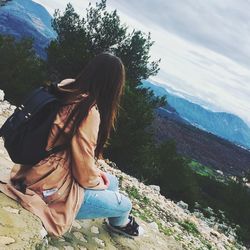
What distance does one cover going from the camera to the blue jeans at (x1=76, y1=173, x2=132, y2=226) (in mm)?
5859

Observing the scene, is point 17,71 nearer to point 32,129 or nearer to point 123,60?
point 123,60

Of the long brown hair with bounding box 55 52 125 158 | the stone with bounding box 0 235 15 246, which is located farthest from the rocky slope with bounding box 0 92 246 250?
the long brown hair with bounding box 55 52 125 158

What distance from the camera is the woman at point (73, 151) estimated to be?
5000mm

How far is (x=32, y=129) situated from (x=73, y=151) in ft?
1.67

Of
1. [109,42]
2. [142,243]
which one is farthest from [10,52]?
[142,243]

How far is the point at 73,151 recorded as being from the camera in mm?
5047

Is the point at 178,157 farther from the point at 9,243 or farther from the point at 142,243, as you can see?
the point at 9,243

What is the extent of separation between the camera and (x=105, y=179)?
6.13m

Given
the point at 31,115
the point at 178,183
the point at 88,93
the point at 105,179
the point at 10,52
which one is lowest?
the point at 178,183

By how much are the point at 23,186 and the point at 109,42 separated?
119 ft

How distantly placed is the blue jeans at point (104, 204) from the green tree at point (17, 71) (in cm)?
3104

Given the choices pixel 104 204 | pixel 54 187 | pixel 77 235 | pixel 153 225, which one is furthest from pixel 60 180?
pixel 153 225

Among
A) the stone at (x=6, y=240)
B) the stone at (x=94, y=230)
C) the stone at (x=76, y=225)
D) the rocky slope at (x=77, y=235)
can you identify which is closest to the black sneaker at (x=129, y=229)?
the rocky slope at (x=77, y=235)

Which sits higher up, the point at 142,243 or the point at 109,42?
the point at 109,42
